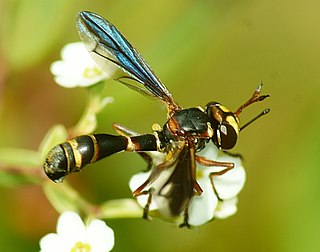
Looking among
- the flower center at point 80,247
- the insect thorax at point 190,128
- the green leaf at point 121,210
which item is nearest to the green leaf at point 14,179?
the green leaf at point 121,210

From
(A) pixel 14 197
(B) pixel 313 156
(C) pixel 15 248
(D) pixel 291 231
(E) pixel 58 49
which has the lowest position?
(D) pixel 291 231

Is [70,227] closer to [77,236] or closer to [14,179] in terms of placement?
[77,236]

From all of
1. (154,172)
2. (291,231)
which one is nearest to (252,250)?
(291,231)

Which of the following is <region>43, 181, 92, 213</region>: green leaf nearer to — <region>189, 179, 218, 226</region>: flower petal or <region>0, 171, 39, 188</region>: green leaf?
<region>0, 171, 39, 188</region>: green leaf

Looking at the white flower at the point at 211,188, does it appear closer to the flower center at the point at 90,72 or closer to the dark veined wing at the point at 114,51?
the dark veined wing at the point at 114,51

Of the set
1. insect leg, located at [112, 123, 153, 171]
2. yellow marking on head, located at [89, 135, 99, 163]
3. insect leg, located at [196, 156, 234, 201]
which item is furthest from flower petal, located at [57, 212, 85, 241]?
insect leg, located at [196, 156, 234, 201]

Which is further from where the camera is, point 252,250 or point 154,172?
point 252,250

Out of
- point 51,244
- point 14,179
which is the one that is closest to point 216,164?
point 51,244

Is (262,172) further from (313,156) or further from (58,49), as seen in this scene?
(58,49)
